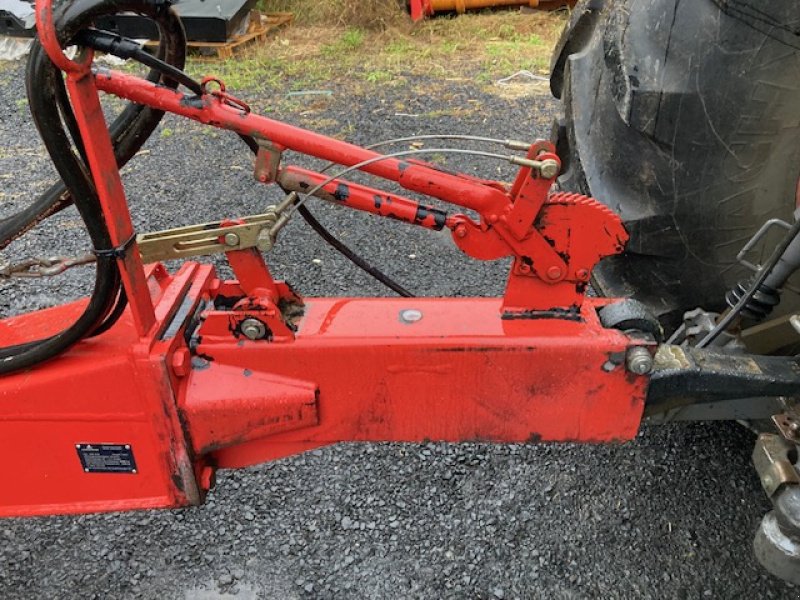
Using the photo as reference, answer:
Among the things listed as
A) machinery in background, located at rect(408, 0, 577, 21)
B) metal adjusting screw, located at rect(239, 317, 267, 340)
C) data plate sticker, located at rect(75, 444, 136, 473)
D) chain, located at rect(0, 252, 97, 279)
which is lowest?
machinery in background, located at rect(408, 0, 577, 21)

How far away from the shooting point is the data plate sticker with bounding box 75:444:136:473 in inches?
52.1

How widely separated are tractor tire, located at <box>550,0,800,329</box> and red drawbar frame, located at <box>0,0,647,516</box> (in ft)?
0.88

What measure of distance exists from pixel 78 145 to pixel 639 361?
39.2 inches

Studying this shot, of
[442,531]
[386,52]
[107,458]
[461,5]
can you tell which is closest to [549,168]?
[107,458]

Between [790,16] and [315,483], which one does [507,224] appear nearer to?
[790,16]

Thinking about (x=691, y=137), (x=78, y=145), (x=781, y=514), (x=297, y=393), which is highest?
(x=78, y=145)

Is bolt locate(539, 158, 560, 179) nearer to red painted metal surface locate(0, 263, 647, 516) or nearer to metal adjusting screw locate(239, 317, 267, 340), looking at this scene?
red painted metal surface locate(0, 263, 647, 516)

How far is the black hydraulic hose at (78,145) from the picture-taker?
1.06 meters

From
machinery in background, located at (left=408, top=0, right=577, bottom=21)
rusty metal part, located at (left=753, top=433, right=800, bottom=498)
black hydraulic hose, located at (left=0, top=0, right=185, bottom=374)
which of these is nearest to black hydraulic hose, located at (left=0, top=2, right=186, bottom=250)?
black hydraulic hose, located at (left=0, top=0, right=185, bottom=374)

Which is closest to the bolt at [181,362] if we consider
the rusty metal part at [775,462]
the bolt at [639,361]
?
the bolt at [639,361]

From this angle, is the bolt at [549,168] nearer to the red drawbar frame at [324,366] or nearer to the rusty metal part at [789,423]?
the red drawbar frame at [324,366]

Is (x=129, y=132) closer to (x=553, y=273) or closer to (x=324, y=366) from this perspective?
(x=324, y=366)

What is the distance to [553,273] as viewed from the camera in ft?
4.32

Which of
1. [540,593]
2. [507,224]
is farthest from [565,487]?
[507,224]
